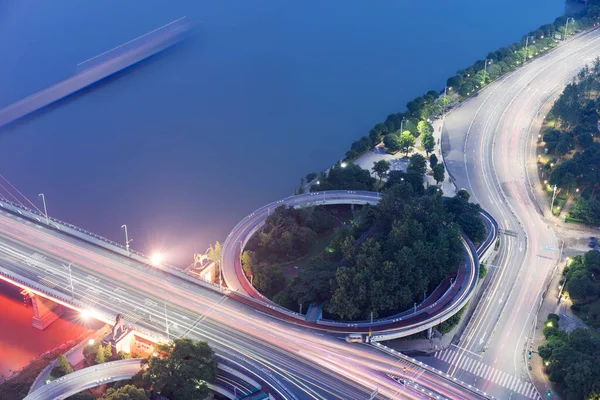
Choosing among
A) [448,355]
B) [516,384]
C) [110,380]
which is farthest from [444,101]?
[110,380]

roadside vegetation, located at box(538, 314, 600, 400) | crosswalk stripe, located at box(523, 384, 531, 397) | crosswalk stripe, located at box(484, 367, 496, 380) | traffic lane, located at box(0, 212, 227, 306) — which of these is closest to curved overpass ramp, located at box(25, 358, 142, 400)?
traffic lane, located at box(0, 212, 227, 306)

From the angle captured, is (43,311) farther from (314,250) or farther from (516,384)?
(516,384)

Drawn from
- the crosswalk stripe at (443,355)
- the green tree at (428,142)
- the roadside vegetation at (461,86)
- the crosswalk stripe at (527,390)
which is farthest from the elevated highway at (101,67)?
the crosswalk stripe at (527,390)

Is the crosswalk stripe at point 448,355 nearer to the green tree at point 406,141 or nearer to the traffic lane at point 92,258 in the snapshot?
the traffic lane at point 92,258

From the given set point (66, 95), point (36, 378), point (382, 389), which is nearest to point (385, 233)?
point (382, 389)

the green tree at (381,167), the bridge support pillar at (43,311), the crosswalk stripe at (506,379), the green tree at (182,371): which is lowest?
the bridge support pillar at (43,311)
